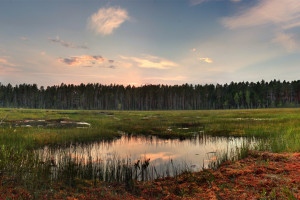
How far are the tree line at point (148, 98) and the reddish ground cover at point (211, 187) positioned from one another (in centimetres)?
12571

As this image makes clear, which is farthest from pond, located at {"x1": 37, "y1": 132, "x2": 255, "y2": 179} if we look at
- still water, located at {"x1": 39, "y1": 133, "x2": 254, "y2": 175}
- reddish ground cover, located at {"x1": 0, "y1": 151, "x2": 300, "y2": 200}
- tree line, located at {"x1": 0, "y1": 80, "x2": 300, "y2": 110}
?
tree line, located at {"x1": 0, "y1": 80, "x2": 300, "y2": 110}

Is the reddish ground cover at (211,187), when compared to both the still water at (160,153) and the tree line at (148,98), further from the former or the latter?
the tree line at (148,98)

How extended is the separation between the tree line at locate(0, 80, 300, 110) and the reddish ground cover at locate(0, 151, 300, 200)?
126 meters

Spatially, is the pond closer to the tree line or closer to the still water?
the still water

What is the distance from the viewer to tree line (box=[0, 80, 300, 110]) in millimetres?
136375

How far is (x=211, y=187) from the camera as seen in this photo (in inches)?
308

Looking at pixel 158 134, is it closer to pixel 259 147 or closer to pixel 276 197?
pixel 259 147

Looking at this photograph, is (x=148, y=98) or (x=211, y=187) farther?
(x=148, y=98)

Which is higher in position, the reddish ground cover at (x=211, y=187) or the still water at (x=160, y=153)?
the reddish ground cover at (x=211, y=187)

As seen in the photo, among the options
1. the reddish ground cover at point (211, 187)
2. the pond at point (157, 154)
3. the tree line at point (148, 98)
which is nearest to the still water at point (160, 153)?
the pond at point (157, 154)

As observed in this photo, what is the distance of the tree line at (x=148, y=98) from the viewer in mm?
136375

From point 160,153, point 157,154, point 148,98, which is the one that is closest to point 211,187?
point 157,154

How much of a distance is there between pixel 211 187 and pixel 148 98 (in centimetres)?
13757

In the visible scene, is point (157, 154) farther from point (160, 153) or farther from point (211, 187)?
point (211, 187)
